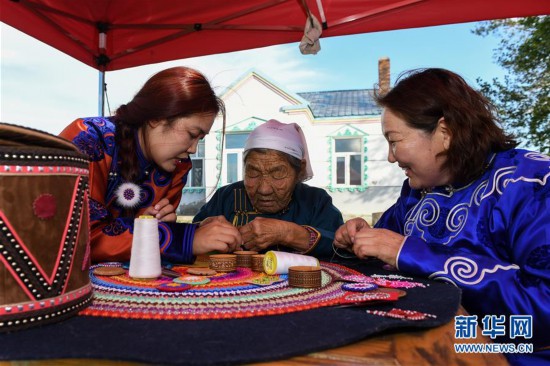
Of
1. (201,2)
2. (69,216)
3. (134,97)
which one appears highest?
(201,2)

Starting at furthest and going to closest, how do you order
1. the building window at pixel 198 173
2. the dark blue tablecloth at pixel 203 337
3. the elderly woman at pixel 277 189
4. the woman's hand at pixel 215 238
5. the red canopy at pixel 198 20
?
the building window at pixel 198 173
the red canopy at pixel 198 20
the elderly woman at pixel 277 189
the woman's hand at pixel 215 238
the dark blue tablecloth at pixel 203 337

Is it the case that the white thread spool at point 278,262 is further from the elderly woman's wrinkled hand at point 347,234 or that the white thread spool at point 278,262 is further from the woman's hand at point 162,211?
the woman's hand at point 162,211

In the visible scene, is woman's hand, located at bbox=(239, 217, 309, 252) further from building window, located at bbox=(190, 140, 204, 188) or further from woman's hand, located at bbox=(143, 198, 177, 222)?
building window, located at bbox=(190, 140, 204, 188)

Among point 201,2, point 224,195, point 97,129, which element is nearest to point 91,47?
point 201,2

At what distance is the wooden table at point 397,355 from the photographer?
738 millimetres

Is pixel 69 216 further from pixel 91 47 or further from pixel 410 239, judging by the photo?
pixel 91 47

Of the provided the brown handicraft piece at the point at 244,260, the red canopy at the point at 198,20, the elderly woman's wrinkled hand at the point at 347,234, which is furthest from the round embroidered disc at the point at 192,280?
the red canopy at the point at 198,20

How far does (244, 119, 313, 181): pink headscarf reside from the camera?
106 inches

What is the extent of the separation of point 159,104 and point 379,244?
119cm

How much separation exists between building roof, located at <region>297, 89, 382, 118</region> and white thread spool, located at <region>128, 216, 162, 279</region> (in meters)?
13.2

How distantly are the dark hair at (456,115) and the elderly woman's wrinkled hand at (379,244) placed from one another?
40 centimetres

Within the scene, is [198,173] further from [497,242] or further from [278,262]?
[497,242]

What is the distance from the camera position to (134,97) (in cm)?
216

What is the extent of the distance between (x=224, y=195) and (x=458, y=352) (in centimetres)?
235
